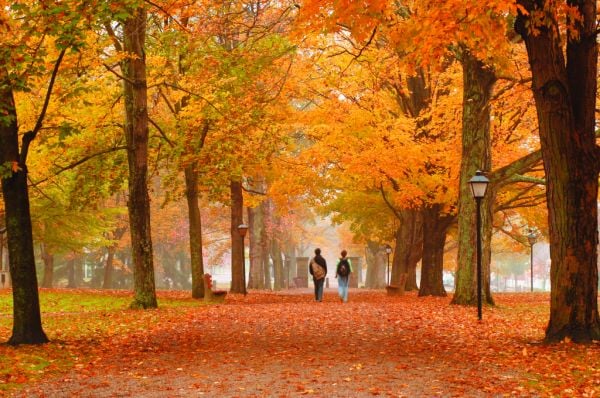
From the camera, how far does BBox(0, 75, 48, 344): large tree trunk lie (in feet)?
41.7

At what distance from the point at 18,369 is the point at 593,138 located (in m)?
8.45

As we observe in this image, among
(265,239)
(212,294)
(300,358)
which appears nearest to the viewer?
(300,358)

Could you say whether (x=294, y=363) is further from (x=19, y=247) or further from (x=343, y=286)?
(x=343, y=286)

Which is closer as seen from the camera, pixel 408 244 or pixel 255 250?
pixel 408 244

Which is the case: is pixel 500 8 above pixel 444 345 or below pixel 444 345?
above

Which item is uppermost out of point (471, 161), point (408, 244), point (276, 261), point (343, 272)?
point (471, 161)

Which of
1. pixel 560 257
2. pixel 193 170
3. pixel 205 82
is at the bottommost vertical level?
pixel 560 257

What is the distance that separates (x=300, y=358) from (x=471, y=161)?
12.0 metres

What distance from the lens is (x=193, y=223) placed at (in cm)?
2739

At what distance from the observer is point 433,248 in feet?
98.4

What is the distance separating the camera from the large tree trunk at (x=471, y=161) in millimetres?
21812

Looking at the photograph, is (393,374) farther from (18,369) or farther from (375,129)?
(375,129)

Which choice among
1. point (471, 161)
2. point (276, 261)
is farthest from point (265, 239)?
point (471, 161)

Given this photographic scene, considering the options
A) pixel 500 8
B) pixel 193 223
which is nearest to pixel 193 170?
pixel 193 223
